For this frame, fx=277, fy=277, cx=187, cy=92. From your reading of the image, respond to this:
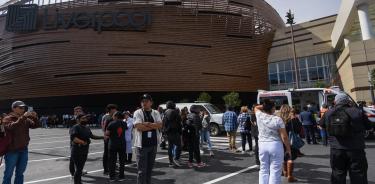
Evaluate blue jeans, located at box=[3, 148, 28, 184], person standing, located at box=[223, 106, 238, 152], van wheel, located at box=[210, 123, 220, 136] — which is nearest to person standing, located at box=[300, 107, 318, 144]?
A: person standing, located at box=[223, 106, 238, 152]

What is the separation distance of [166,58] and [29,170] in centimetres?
3121

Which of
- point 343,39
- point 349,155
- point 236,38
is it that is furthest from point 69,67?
point 349,155

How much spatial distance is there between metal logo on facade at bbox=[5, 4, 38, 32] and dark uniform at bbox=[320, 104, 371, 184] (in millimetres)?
43837

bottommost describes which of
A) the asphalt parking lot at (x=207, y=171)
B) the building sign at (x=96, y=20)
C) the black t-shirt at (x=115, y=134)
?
the asphalt parking lot at (x=207, y=171)

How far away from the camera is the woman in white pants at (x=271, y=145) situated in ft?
13.8

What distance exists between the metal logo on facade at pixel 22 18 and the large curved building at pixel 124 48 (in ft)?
0.47

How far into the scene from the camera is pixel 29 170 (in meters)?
8.23

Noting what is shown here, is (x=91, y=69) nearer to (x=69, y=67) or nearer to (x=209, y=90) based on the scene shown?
A: (x=69, y=67)

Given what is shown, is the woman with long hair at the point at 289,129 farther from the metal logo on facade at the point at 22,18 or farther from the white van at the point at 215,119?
the metal logo on facade at the point at 22,18

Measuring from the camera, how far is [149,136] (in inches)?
194

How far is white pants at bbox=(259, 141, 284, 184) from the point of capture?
13.8ft

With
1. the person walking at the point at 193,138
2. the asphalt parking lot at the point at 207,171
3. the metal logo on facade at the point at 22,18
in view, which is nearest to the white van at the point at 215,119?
the asphalt parking lot at the point at 207,171

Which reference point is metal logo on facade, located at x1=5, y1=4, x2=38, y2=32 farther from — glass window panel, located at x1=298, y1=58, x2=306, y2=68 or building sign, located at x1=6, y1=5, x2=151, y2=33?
glass window panel, located at x1=298, y1=58, x2=306, y2=68

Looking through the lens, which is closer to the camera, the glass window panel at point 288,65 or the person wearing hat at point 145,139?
the person wearing hat at point 145,139
